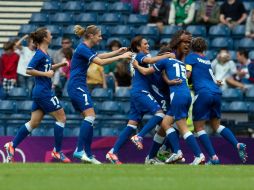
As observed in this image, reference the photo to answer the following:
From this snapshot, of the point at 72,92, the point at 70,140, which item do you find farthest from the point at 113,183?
the point at 70,140

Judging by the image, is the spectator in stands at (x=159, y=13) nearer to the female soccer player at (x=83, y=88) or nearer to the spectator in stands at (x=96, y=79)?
the spectator in stands at (x=96, y=79)

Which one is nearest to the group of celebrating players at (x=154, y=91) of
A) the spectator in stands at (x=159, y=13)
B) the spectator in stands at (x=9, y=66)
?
the spectator in stands at (x=9, y=66)

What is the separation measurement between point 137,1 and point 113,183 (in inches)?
505

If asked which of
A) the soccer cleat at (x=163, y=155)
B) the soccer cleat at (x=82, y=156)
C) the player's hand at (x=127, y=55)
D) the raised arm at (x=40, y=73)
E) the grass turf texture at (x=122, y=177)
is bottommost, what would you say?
the soccer cleat at (x=163, y=155)

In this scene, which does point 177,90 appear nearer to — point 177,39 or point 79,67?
point 177,39

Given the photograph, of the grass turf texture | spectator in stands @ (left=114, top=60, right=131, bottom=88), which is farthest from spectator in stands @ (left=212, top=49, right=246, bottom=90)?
the grass turf texture

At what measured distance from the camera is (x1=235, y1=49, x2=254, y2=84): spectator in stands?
1989 centimetres

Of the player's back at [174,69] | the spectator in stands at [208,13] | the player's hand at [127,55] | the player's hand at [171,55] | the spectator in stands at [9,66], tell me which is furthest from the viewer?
the spectator in stands at [208,13]

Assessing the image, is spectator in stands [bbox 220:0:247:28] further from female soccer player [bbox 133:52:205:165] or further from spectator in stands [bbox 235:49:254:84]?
female soccer player [bbox 133:52:205:165]

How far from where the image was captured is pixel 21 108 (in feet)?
67.2

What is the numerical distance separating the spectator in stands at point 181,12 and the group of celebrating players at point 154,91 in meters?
6.66

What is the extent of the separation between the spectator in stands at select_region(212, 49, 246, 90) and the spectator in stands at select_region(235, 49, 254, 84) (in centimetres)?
16

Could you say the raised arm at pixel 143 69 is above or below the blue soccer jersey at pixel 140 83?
above

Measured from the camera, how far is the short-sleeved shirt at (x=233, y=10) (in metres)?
21.5
